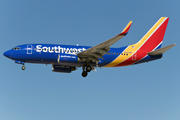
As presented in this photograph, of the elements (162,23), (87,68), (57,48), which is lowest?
(87,68)

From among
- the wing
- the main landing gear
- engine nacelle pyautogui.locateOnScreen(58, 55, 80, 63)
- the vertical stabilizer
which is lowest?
the main landing gear

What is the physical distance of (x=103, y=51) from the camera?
3906cm

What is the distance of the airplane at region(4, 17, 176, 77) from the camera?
1608 inches

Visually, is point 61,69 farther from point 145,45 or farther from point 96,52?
point 145,45

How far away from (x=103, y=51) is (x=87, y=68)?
206 inches

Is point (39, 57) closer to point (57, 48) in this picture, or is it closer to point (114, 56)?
point (57, 48)

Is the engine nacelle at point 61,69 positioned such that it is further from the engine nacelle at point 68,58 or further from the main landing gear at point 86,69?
the engine nacelle at point 68,58

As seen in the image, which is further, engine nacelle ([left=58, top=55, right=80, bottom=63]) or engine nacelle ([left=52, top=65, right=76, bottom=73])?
engine nacelle ([left=52, top=65, right=76, bottom=73])

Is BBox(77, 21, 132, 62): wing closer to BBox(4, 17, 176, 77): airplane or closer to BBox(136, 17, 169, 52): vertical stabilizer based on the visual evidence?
BBox(4, 17, 176, 77): airplane

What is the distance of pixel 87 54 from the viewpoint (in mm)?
41000

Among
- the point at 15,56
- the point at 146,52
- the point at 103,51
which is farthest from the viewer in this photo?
the point at 146,52

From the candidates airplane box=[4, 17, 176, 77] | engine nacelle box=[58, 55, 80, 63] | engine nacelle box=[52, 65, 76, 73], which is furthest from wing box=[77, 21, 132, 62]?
engine nacelle box=[52, 65, 76, 73]

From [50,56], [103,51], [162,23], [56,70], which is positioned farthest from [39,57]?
[162,23]

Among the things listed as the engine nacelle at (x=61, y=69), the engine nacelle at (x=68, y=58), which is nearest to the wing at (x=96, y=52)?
the engine nacelle at (x=68, y=58)
